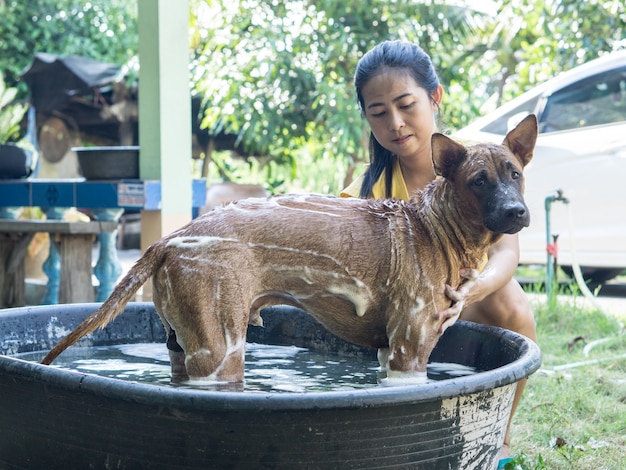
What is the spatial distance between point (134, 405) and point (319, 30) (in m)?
9.27

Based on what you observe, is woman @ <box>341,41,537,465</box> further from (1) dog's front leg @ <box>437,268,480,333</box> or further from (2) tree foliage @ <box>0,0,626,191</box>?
(2) tree foliage @ <box>0,0,626,191</box>

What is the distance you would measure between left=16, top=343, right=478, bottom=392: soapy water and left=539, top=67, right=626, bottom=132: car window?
5.06m

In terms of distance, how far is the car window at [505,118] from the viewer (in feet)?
24.3

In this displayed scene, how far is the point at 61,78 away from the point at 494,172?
10.9 metres

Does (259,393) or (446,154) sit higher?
(446,154)

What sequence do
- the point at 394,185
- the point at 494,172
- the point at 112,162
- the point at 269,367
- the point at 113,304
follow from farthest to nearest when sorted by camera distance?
the point at 112,162 → the point at 394,185 → the point at 269,367 → the point at 494,172 → the point at 113,304

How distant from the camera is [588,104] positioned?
7.25 meters

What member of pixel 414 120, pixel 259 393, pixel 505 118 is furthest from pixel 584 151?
pixel 259 393

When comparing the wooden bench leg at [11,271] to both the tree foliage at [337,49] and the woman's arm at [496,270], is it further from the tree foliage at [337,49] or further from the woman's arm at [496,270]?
the tree foliage at [337,49]

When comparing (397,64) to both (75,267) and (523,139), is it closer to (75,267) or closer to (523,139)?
(523,139)

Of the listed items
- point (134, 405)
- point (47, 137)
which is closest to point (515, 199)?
point (134, 405)

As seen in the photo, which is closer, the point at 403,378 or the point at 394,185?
the point at 403,378

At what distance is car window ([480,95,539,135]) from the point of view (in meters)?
7.40

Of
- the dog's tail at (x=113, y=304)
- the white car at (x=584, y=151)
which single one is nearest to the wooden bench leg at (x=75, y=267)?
the dog's tail at (x=113, y=304)
